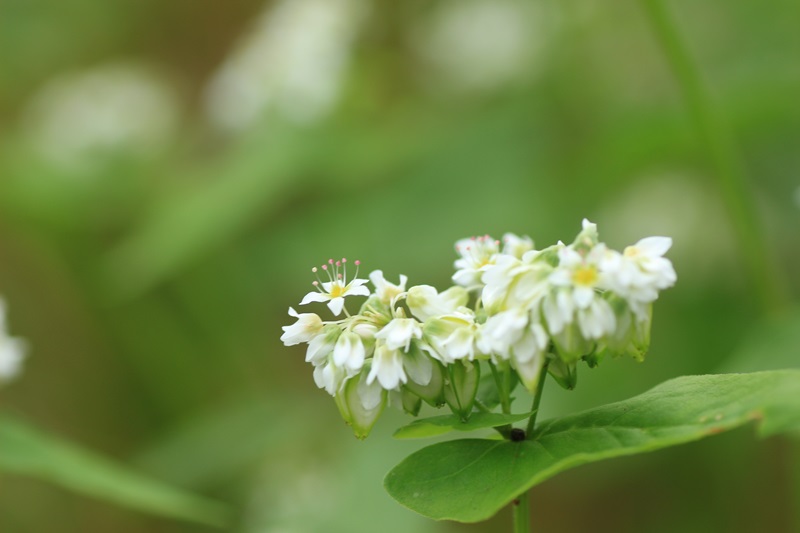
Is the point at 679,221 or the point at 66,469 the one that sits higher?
the point at 679,221

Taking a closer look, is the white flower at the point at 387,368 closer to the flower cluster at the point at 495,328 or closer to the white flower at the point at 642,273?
the flower cluster at the point at 495,328

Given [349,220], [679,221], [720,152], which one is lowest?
[720,152]

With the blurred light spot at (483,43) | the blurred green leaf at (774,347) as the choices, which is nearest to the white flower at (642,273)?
the blurred green leaf at (774,347)

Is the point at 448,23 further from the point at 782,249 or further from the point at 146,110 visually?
the point at 782,249

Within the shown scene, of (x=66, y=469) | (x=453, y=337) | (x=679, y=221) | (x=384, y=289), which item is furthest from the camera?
(x=679, y=221)

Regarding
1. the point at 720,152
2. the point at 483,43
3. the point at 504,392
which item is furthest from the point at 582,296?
the point at 483,43

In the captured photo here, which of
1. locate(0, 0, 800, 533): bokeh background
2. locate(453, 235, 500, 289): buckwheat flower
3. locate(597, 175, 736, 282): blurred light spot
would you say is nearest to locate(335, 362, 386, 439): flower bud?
locate(453, 235, 500, 289): buckwheat flower

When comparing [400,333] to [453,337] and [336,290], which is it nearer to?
[453,337]

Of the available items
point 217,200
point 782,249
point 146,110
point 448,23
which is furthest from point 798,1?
A: point 146,110
